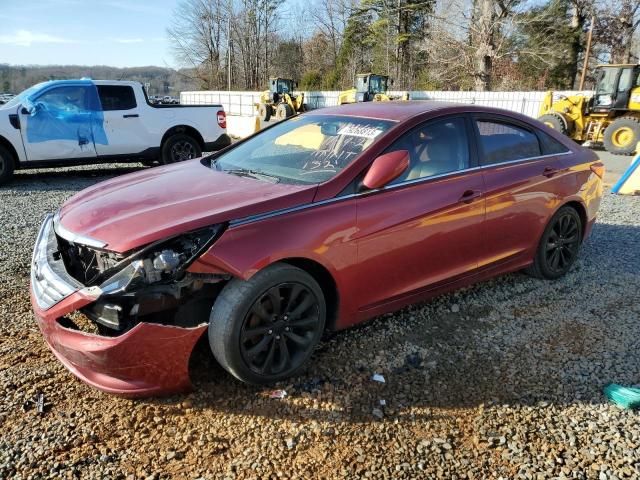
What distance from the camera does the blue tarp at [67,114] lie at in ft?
28.7

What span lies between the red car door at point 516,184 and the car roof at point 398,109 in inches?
4.7

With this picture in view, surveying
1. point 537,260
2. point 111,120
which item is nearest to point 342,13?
point 111,120

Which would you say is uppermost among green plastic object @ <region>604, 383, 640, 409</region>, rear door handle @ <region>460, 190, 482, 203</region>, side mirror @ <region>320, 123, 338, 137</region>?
side mirror @ <region>320, 123, 338, 137</region>

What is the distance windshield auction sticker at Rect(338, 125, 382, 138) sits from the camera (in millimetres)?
3402

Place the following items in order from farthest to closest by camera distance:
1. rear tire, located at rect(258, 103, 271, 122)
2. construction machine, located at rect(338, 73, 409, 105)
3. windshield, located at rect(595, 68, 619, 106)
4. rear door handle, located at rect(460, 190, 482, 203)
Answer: rear tire, located at rect(258, 103, 271, 122)
construction machine, located at rect(338, 73, 409, 105)
windshield, located at rect(595, 68, 619, 106)
rear door handle, located at rect(460, 190, 482, 203)

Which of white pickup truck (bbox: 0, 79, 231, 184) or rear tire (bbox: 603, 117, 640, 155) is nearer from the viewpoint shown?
white pickup truck (bbox: 0, 79, 231, 184)

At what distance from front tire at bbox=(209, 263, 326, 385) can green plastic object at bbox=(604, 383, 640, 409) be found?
1.71 metres

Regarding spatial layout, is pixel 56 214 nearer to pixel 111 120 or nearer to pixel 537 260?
pixel 537 260

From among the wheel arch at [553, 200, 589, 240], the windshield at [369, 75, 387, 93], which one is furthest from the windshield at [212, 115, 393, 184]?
the windshield at [369, 75, 387, 93]

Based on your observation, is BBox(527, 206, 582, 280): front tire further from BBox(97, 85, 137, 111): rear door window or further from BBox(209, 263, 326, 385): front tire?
BBox(97, 85, 137, 111): rear door window

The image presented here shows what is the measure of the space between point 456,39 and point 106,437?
1384 inches

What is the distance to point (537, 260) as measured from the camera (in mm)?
4461

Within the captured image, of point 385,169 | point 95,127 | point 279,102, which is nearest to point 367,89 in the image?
point 279,102

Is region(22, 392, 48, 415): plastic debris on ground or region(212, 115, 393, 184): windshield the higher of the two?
region(212, 115, 393, 184): windshield
